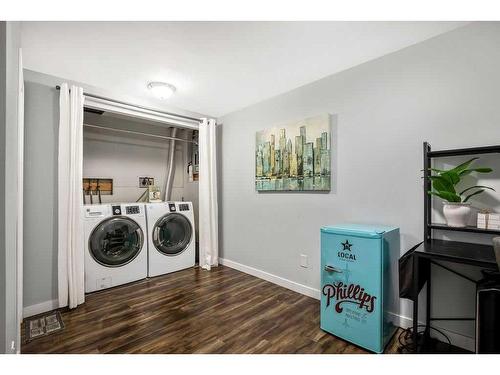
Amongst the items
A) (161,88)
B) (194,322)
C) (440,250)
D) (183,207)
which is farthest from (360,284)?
(161,88)

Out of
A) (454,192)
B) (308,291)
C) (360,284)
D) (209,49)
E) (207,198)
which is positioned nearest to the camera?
(454,192)

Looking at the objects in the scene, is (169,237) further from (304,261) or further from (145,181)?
(304,261)

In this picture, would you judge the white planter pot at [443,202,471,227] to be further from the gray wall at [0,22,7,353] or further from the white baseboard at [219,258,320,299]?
the gray wall at [0,22,7,353]

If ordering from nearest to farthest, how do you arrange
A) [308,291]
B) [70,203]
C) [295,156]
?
[70,203], [308,291], [295,156]

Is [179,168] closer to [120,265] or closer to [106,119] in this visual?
[106,119]

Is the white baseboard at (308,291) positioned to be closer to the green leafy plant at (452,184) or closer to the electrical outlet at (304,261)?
the electrical outlet at (304,261)

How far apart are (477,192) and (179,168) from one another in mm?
3986

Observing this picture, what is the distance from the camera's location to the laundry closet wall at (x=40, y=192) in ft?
6.96

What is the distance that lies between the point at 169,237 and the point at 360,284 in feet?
8.12

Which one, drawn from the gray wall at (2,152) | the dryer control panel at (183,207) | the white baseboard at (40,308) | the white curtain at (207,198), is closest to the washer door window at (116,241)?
the white baseboard at (40,308)

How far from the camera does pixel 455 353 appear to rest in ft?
5.08

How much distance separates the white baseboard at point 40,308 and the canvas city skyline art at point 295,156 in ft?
7.77

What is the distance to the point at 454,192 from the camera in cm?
153

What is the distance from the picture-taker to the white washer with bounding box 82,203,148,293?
2.53 meters
